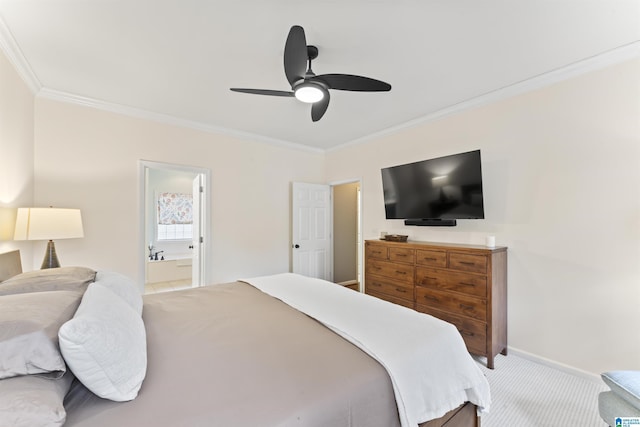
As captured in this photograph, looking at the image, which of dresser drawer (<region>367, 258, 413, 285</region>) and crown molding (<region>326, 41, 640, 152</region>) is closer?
crown molding (<region>326, 41, 640, 152</region>)

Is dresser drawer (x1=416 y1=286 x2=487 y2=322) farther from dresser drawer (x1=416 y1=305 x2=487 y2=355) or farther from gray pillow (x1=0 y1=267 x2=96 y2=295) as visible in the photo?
gray pillow (x1=0 y1=267 x2=96 y2=295)

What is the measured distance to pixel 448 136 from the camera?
10.7 feet

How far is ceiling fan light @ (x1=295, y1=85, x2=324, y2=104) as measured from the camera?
6.32 ft

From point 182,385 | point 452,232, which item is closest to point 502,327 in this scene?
point 452,232

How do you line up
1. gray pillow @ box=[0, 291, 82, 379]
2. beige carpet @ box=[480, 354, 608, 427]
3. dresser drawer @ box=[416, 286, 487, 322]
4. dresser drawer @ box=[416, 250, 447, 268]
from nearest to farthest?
gray pillow @ box=[0, 291, 82, 379], beige carpet @ box=[480, 354, 608, 427], dresser drawer @ box=[416, 286, 487, 322], dresser drawer @ box=[416, 250, 447, 268]

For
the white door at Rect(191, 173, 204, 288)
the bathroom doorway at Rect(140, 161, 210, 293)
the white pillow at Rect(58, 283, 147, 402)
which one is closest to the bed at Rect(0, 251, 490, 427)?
the white pillow at Rect(58, 283, 147, 402)

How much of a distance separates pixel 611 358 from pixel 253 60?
3755 millimetres

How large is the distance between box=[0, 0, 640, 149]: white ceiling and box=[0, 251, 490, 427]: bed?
1.70 metres

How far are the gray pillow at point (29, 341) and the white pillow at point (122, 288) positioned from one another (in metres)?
0.55

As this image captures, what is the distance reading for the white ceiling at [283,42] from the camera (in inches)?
67.6

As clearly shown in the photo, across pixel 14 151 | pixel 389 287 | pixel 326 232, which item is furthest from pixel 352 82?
pixel 326 232

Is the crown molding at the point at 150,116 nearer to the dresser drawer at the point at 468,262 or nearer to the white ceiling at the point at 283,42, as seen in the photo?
the white ceiling at the point at 283,42

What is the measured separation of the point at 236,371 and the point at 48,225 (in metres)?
2.30

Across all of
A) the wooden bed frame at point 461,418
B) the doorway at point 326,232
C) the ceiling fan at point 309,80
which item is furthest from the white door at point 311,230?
the wooden bed frame at point 461,418
